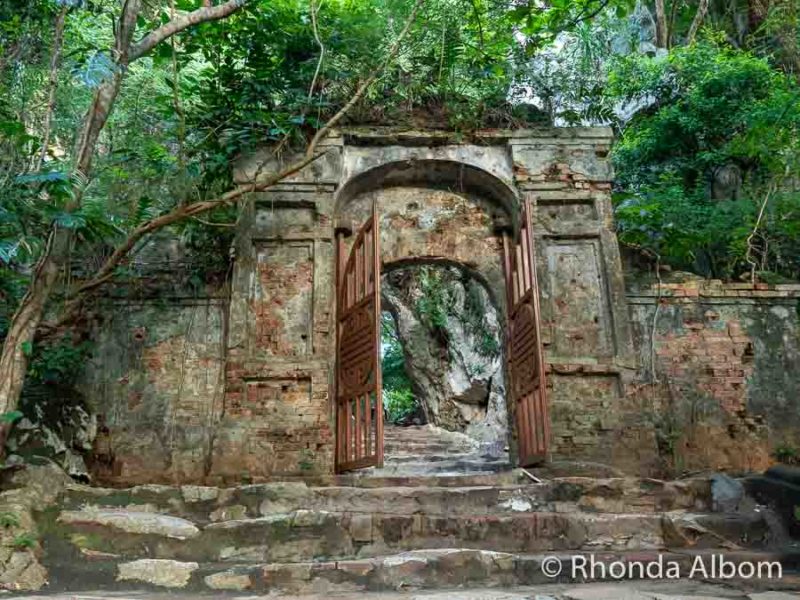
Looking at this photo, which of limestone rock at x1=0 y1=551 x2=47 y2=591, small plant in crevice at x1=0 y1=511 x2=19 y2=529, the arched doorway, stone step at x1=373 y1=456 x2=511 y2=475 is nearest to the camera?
limestone rock at x1=0 y1=551 x2=47 y2=591

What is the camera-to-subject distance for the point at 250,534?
13.1ft

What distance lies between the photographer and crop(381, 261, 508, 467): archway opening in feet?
44.5

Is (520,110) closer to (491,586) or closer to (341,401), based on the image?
(341,401)

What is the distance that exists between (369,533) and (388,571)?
55 cm

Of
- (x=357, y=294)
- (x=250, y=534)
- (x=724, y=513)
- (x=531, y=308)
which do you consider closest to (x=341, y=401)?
(x=357, y=294)

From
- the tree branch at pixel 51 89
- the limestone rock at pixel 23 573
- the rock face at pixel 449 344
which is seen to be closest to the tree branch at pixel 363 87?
the tree branch at pixel 51 89

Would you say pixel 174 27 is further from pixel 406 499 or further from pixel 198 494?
pixel 406 499

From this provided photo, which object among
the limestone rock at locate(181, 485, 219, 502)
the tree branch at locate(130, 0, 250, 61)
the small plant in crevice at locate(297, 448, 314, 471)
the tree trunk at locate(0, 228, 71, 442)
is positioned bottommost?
the limestone rock at locate(181, 485, 219, 502)

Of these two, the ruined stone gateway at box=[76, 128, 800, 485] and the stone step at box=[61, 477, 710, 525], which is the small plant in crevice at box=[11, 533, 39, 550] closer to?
→ the stone step at box=[61, 477, 710, 525]

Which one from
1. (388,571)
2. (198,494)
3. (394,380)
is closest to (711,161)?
(388,571)

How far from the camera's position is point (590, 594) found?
3.06 m

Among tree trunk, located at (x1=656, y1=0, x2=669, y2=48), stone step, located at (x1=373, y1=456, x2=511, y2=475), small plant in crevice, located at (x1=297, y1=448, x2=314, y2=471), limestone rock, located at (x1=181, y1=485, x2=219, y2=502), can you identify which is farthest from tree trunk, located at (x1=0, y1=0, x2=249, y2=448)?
tree trunk, located at (x1=656, y1=0, x2=669, y2=48)

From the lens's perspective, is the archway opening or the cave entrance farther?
the archway opening

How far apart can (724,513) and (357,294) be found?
377cm
